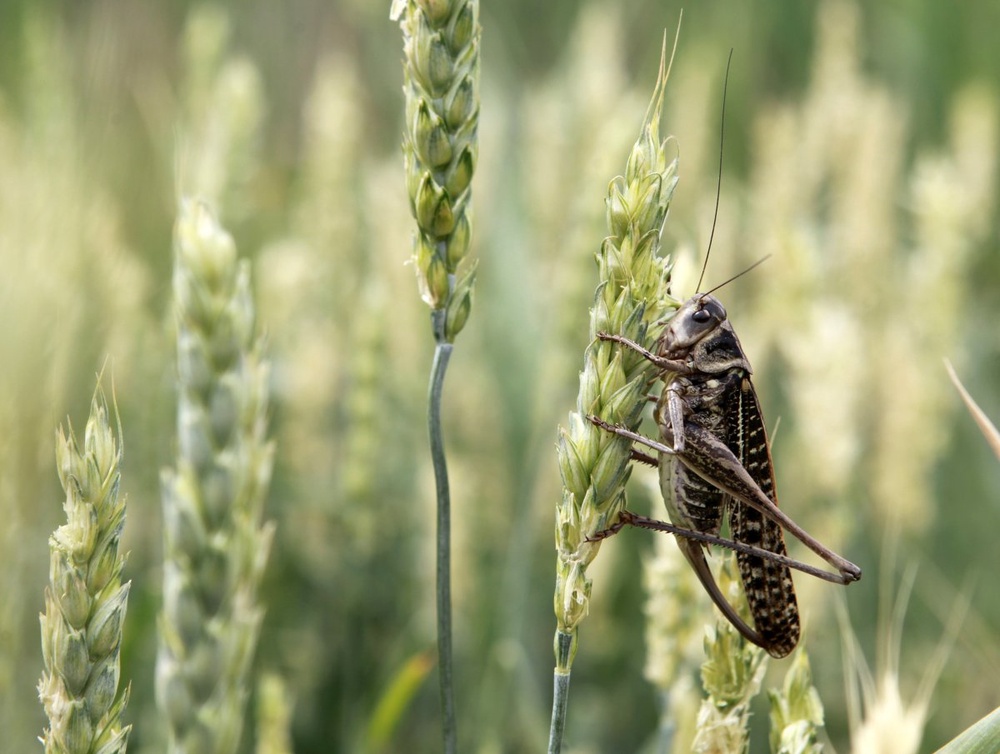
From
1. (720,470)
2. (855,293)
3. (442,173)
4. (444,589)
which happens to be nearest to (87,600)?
(444,589)

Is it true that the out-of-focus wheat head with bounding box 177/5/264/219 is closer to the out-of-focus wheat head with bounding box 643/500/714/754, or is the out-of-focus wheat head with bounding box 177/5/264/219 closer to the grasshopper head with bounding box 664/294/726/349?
the grasshopper head with bounding box 664/294/726/349

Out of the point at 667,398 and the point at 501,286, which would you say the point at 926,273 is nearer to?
the point at 501,286

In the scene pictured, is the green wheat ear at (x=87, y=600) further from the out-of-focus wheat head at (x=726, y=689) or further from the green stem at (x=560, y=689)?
the out-of-focus wheat head at (x=726, y=689)

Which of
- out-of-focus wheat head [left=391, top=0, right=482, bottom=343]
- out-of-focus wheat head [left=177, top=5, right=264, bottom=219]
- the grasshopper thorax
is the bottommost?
the grasshopper thorax

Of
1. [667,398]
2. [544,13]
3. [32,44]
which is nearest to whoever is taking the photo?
[667,398]

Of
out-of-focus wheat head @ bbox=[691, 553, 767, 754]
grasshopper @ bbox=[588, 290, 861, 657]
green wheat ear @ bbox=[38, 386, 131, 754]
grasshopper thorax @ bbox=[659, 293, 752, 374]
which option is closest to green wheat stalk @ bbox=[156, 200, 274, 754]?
green wheat ear @ bbox=[38, 386, 131, 754]

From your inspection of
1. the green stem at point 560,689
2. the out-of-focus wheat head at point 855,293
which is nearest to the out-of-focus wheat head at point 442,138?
the green stem at point 560,689

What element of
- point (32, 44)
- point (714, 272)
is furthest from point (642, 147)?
point (32, 44)
